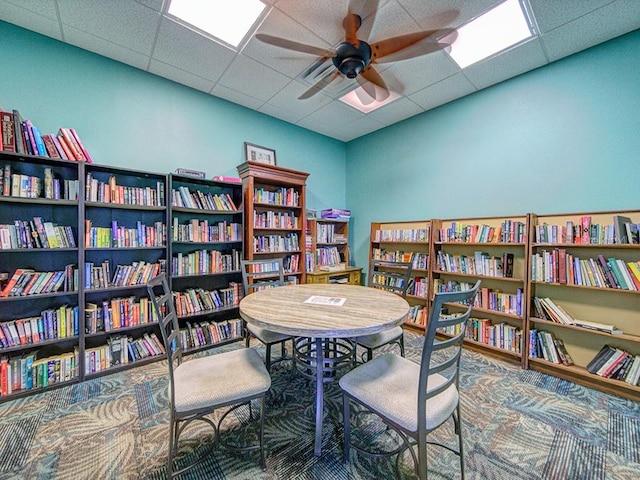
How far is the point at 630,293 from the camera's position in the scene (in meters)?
2.09

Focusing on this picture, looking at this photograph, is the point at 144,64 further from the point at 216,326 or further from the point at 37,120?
the point at 216,326

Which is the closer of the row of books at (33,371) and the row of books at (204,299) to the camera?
the row of books at (33,371)

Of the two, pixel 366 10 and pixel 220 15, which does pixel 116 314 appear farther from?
pixel 366 10

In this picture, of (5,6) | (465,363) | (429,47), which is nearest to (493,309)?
(465,363)

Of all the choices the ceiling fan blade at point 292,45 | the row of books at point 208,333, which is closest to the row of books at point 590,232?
the ceiling fan blade at point 292,45

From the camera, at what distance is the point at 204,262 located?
9.32 ft

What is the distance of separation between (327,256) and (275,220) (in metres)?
1.08

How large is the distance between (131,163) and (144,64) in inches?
39.5

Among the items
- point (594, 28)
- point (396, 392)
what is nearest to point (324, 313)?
point (396, 392)

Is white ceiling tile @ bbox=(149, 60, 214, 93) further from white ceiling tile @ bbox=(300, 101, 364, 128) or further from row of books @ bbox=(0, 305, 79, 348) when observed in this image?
row of books @ bbox=(0, 305, 79, 348)

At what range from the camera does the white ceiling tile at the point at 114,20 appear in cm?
192

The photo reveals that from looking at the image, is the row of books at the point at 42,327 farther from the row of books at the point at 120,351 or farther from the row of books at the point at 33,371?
the row of books at the point at 120,351

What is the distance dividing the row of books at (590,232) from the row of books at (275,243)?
8.86ft

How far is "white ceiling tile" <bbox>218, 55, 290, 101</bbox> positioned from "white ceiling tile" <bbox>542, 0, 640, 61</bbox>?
2490 millimetres
